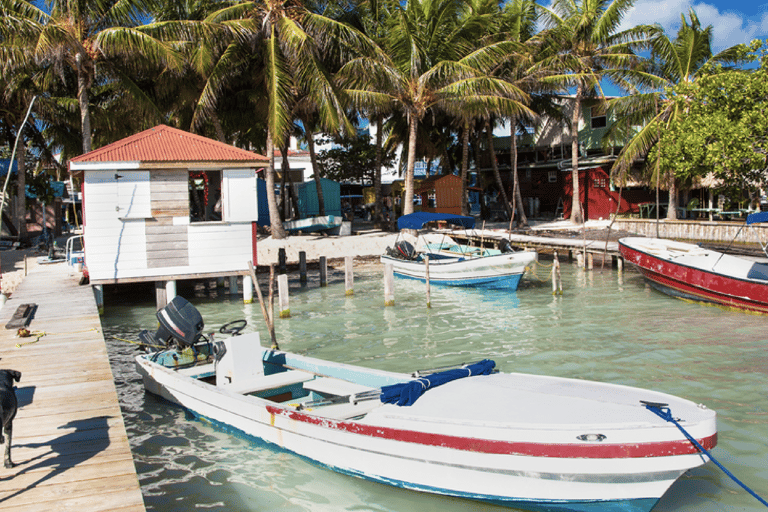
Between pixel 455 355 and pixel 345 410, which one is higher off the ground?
pixel 345 410

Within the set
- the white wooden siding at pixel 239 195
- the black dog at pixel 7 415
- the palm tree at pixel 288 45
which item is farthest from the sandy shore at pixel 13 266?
the black dog at pixel 7 415

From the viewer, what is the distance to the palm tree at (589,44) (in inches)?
1320

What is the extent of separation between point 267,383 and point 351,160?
40.2m

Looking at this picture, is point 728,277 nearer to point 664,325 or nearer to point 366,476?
point 664,325

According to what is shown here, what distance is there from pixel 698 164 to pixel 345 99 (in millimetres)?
15779

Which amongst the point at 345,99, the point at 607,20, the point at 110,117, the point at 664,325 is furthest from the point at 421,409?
the point at 607,20

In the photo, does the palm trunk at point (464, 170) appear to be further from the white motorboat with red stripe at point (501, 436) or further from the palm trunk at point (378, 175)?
the white motorboat with red stripe at point (501, 436)

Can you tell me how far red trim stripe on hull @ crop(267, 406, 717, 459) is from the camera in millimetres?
5805

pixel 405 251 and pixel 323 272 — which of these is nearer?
pixel 323 272

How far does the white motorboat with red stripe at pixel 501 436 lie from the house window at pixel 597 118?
36698 millimetres

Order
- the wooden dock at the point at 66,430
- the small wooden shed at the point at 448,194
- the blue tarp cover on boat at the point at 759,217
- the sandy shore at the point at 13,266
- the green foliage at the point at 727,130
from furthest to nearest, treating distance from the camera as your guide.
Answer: the small wooden shed at the point at 448,194
the green foliage at the point at 727,130
the sandy shore at the point at 13,266
the blue tarp cover on boat at the point at 759,217
the wooden dock at the point at 66,430

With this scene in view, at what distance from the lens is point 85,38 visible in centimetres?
2395

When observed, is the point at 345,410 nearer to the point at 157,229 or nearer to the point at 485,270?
the point at 157,229

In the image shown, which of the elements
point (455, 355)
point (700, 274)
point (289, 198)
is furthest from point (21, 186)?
point (700, 274)
